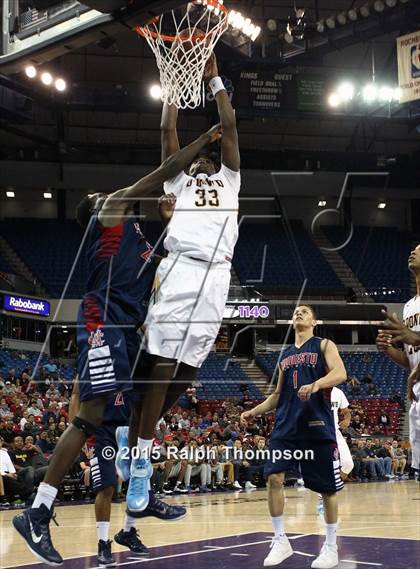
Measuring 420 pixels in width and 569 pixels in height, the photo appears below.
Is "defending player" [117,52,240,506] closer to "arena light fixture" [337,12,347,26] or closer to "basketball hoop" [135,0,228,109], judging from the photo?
"basketball hoop" [135,0,228,109]

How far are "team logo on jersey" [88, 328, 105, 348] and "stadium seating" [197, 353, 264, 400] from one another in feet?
60.8

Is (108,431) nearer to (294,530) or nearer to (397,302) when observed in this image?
(294,530)

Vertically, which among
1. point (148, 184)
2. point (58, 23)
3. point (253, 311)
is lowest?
point (148, 184)

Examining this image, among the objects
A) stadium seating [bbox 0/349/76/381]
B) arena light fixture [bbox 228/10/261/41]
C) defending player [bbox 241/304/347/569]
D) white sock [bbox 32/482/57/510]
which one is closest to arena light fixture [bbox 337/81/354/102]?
arena light fixture [bbox 228/10/261/41]

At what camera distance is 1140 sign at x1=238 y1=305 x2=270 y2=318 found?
25.9m

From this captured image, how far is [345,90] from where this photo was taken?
26250 millimetres

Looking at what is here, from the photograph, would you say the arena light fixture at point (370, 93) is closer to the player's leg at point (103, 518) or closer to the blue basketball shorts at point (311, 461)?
the blue basketball shorts at point (311, 461)

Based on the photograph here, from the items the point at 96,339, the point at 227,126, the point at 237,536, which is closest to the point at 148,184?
the point at 227,126

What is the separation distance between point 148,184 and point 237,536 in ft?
17.5

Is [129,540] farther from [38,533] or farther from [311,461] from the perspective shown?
[311,461]

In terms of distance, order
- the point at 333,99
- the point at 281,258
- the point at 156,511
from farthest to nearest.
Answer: the point at 281,258 < the point at 333,99 < the point at 156,511

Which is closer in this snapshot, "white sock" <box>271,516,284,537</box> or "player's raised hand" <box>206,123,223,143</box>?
"player's raised hand" <box>206,123,223,143</box>

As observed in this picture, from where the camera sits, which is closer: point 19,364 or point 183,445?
point 183,445

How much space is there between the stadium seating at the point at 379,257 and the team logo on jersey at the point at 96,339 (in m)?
25.7
